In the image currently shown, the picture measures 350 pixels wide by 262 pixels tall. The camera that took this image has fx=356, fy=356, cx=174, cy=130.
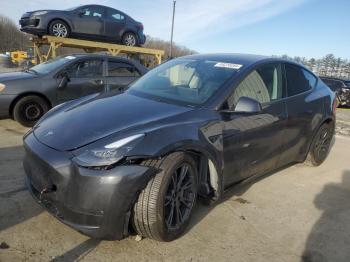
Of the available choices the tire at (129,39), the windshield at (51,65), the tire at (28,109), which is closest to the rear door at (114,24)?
the tire at (129,39)

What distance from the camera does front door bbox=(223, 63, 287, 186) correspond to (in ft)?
11.3

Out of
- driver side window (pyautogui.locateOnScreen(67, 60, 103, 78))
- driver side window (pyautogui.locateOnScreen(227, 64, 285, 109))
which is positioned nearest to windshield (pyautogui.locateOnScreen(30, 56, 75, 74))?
driver side window (pyautogui.locateOnScreen(67, 60, 103, 78))

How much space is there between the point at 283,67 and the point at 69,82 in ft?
14.3

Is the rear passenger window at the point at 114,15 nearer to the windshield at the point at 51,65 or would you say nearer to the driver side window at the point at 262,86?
the windshield at the point at 51,65

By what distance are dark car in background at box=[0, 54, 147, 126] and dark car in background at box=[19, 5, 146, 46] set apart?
5.35 metres

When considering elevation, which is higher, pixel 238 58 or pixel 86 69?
pixel 238 58

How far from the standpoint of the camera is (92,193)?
251 cm

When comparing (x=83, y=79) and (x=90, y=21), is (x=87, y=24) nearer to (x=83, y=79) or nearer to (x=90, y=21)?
(x=90, y=21)

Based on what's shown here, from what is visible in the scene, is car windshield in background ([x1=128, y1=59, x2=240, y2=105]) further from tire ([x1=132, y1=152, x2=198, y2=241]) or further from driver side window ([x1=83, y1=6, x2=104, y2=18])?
driver side window ([x1=83, y1=6, x2=104, y2=18])

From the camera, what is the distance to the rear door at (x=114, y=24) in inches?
530

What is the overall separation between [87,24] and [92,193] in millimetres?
11598

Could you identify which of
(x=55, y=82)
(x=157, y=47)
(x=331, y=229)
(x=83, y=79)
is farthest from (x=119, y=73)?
(x=157, y=47)

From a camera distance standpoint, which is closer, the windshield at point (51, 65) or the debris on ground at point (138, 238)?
the debris on ground at point (138, 238)

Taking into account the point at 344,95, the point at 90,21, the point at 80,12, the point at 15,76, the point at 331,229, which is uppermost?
the point at 80,12
